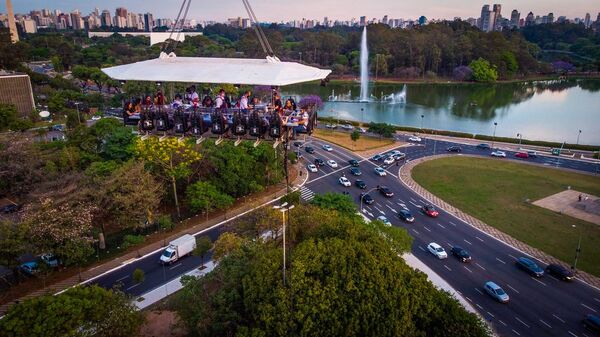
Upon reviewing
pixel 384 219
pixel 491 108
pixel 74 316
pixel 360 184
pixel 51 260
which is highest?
pixel 74 316

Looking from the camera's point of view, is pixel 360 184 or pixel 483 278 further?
pixel 360 184

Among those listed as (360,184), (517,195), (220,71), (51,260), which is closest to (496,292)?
(517,195)

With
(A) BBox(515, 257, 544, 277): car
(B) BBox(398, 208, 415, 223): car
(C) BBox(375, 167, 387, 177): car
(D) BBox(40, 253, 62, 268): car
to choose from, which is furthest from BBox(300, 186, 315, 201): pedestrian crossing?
(D) BBox(40, 253, 62, 268): car

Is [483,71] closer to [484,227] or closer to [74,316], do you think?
[484,227]

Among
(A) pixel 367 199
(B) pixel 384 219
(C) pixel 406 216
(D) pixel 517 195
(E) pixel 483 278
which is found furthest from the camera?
(D) pixel 517 195

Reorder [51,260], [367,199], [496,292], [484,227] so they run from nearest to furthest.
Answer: [496,292]
[51,260]
[484,227]
[367,199]

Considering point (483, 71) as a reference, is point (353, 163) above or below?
below

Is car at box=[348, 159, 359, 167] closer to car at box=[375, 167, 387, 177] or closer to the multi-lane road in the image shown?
car at box=[375, 167, 387, 177]
